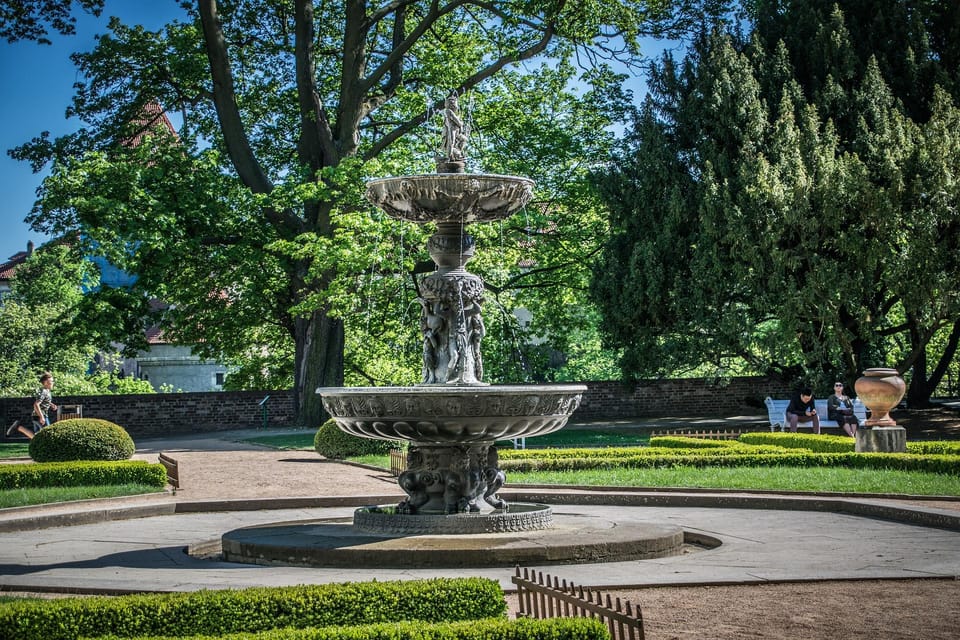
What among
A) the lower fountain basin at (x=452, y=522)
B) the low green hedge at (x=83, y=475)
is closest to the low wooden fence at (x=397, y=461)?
the low green hedge at (x=83, y=475)

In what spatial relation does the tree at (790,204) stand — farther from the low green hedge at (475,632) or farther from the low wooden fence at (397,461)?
the low green hedge at (475,632)

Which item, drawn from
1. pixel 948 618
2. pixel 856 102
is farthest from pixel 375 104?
pixel 948 618

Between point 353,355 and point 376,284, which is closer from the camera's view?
point 376,284

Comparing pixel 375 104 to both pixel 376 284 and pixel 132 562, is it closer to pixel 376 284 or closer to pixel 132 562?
pixel 376 284

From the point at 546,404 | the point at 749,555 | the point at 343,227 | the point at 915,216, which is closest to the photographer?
the point at 749,555

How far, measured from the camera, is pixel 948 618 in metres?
6.50

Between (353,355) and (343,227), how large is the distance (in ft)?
27.4

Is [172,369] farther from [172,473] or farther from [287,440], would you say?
[172,473]

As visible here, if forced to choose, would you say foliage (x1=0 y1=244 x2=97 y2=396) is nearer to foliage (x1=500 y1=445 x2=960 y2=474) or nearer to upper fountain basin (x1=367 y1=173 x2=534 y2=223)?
foliage (x1=500 y1=445 x2=960 y2=474)

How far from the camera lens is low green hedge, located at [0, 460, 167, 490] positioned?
15.4 meters

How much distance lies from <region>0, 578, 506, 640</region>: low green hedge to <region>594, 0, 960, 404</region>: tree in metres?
20.1

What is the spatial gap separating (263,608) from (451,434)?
3.84 m

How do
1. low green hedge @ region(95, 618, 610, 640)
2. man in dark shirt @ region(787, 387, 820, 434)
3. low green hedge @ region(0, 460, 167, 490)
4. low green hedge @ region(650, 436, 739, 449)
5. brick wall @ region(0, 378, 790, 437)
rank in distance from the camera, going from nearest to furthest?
1. low green hedge @ region(95, 618, 610, 640)
2. low green hedge @ region(0, 460, 167, 490)
3. low green hedge @ region(650, 436, 739, 449)
4. man in dark shirt @ region(787, 387, 820, 434)
5. brick wall @ region(0, 378, 790, 437)

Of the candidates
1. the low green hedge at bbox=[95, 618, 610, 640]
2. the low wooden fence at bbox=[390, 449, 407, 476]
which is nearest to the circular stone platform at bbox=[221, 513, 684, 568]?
the low green hedge at bbox=[95, 618, 610, 640]
